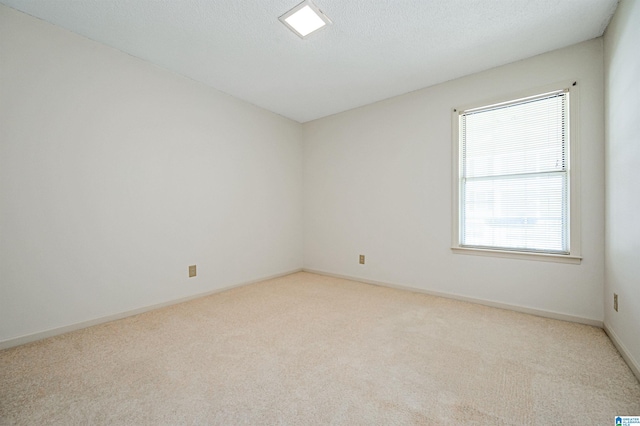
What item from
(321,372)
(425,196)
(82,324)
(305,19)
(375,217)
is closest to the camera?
(321,372)

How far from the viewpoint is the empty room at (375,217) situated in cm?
149

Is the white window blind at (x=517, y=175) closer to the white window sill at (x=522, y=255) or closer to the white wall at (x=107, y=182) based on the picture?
the white window sill at (x=522, y=255)

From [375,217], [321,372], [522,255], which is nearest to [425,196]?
[375,217]

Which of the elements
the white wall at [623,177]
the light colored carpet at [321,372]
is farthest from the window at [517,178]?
the light colored carpet at [321,372]

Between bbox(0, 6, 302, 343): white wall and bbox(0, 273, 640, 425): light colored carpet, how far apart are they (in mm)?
397

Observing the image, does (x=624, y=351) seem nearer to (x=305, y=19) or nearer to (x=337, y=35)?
(x=337, y=35)

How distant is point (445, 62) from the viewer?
264 cm

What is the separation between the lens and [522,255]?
8.45ft

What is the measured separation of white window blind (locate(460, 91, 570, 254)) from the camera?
2441mm

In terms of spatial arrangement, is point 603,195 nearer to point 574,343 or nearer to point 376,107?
point 574,343

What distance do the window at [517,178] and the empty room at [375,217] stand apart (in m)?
0.02

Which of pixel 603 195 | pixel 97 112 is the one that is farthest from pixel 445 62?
pixel 97 112

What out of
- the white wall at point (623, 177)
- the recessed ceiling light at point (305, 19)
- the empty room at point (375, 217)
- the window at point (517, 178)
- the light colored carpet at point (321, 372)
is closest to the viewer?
the light colored carpet at point (321, 372)

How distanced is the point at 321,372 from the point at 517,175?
255 cm
